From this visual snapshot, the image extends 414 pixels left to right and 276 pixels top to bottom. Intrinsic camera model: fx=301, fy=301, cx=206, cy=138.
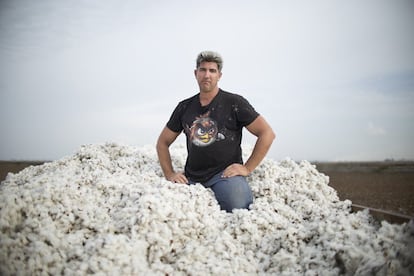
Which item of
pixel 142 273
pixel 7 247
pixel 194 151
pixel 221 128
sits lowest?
pixel 142 273

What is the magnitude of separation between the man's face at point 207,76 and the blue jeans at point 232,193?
104cm

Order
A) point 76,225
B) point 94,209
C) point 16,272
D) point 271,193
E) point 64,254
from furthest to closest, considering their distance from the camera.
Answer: point 271,193 < point 94,209 < point 76,225 < point 64,254 < point 16,272

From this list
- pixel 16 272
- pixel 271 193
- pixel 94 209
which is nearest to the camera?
pixel 16 272

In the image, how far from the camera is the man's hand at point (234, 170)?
3.26 meters

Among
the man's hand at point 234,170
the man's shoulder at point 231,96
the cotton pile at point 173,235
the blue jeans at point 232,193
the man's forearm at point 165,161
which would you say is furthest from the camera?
the man's forearm at point 165,161

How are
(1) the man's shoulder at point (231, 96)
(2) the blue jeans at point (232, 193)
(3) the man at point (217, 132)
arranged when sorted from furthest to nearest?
(1) the man's shoulder at point (231, 96), (3) the man at point (217, 132), (2) the blue jeans at point (232, 193)

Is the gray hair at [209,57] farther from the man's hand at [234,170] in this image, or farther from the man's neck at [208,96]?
the man's hand at [234,170]

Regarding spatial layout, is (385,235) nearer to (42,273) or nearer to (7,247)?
(42,273)

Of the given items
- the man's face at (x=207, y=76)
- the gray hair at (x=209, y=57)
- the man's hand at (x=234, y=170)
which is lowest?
the man's hand at (x=234, y=170)

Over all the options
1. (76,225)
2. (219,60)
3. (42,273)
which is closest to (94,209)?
(76,225)

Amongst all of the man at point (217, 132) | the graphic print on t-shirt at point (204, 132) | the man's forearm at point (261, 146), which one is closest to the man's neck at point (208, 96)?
the man at point (217, 132)

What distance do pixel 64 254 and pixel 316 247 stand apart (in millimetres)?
1801

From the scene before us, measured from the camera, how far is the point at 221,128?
340cm

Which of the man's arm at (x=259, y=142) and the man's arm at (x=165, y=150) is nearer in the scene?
the man's arm at (x=259, y=142)
